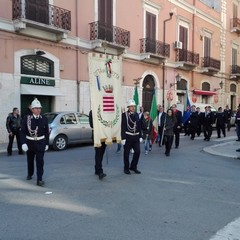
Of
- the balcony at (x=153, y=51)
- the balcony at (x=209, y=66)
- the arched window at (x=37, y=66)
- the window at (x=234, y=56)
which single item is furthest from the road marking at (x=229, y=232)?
the window at (x=234, y=56)

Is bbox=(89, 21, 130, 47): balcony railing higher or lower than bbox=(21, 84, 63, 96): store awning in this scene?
higher

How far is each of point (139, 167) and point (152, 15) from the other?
17488 millimetres

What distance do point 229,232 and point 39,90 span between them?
13562mm

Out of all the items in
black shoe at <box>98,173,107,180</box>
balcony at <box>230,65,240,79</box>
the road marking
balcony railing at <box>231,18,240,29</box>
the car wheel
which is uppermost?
balcony railing at <box>231,18,240,29</box>

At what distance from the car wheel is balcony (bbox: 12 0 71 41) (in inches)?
228

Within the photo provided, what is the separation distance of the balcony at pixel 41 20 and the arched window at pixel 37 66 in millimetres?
1144

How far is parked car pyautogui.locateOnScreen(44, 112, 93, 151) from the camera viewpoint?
12656 millimetres

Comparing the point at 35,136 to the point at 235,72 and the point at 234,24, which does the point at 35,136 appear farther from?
the point at 234,24

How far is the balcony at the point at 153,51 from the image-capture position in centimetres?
2286

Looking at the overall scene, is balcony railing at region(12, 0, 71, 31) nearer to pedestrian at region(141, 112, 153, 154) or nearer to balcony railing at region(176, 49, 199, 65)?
pedestrian at region(141, 112, 153, 154)

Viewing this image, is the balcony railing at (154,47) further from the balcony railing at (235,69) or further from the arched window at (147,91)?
the balcony railing at (235,69)

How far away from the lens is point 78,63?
737 inches

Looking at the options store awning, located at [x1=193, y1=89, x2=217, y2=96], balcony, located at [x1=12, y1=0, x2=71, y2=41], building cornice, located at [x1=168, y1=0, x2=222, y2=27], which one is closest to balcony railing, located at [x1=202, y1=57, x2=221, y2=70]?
store awning, located at [x1=193, y1=89, x2=217, y2=96]

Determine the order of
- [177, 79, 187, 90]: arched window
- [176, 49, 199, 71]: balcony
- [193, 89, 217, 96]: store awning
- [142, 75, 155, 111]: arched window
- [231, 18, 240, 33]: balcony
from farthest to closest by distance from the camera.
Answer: [231, 18, 240, 33]: balcony, [193, 89, 217, 96]: store awning, [177, 79, 187, 90]: arched window, [176, 49, 199, 71]: balcony, [142, 75, 155, 111]: arched window
